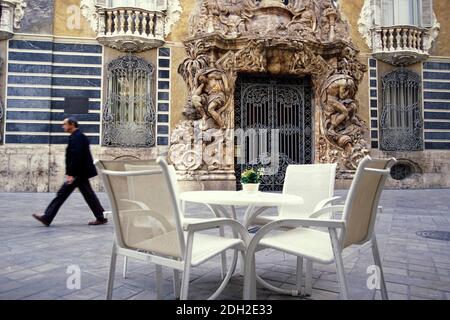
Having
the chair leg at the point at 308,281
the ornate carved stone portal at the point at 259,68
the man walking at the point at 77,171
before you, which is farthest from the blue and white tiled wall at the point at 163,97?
the chair leg at the point at 308,281

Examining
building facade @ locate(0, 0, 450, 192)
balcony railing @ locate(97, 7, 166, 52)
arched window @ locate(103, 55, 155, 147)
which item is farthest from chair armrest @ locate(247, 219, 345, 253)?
balcony railing @ locate(97, 7, 166, 52)

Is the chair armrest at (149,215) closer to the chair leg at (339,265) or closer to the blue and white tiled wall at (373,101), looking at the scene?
the chair leg at (339,265)

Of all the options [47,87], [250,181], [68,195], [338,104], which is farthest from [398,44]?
[250,181]

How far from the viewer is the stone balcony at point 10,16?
1197cm

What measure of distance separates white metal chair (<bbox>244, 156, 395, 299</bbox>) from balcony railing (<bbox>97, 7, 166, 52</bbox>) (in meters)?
11.4

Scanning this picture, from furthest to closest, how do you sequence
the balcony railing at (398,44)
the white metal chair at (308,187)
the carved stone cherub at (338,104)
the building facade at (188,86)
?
1. the balcony railing at (398,44)
2. the carved stone cherub at (338,104)
3. the building facade at (188,86)
4. the white metal chair at (308,187)

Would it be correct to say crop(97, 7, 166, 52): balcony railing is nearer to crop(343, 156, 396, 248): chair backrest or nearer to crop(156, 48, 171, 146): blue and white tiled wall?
crop(156, 48, 171, 146): blue and white tiled wall

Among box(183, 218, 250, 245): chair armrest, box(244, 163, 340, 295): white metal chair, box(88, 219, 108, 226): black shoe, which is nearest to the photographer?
box(183, 218, 250, 245): chair armrest

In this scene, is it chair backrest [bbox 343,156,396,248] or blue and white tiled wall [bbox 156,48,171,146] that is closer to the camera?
chair backrest [bbox 343,156,396,248]

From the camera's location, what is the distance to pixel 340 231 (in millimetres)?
2307

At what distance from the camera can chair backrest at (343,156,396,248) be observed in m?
2.30

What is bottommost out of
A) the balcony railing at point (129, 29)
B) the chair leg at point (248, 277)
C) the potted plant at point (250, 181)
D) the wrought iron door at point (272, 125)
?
the chair leg at point (248, 277)

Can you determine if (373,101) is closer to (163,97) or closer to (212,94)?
(212,94)

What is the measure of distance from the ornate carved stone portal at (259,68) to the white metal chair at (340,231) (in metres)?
9.21
